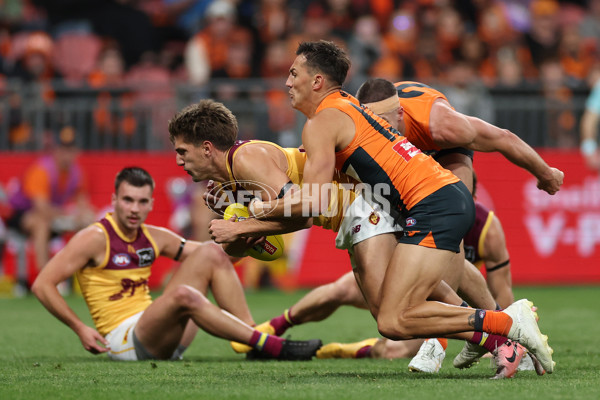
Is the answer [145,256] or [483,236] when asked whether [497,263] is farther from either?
[145,256]

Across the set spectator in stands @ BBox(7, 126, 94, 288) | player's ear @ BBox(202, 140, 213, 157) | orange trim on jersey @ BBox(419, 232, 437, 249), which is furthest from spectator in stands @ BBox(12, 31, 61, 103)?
orange trim on jersey @ BBox(419, 232, 437, 249)

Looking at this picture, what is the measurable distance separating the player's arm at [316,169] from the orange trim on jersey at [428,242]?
0.66 m

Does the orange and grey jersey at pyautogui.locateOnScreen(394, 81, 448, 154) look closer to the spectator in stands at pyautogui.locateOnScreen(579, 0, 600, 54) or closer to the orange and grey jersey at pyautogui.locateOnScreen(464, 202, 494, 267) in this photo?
the orange and grey jersey at pyautogui.locateOnScreen(464, 202, 494, 267)

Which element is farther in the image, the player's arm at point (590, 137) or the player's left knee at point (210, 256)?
the player's arm at point (590, 137)

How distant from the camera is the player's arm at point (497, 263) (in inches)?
306

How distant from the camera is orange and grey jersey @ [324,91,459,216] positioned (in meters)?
6.09

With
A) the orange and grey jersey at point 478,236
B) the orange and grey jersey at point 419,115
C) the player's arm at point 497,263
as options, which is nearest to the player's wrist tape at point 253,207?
the orange and grey jersey at point 419,115

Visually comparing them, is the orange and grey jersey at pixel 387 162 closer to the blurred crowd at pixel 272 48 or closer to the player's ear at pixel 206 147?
the player's ear at pixel 206 147

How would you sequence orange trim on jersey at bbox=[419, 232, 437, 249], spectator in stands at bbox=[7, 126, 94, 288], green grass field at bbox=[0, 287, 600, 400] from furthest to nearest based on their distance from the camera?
spectator in stands at bbox=[7, 126, 94, 288], orange trim on jersey at bbox=[419, 232, 437, 249], green grass field at bbox=[0, 287, 600, 400]

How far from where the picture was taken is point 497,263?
783 cm

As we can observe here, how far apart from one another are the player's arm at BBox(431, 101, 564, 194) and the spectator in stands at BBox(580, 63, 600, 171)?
7743 millimetres

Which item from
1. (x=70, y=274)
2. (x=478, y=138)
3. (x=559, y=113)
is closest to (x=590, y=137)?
(x=559, y=113)

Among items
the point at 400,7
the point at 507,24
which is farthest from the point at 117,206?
the point at 507,24

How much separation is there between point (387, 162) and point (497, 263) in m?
2.19
